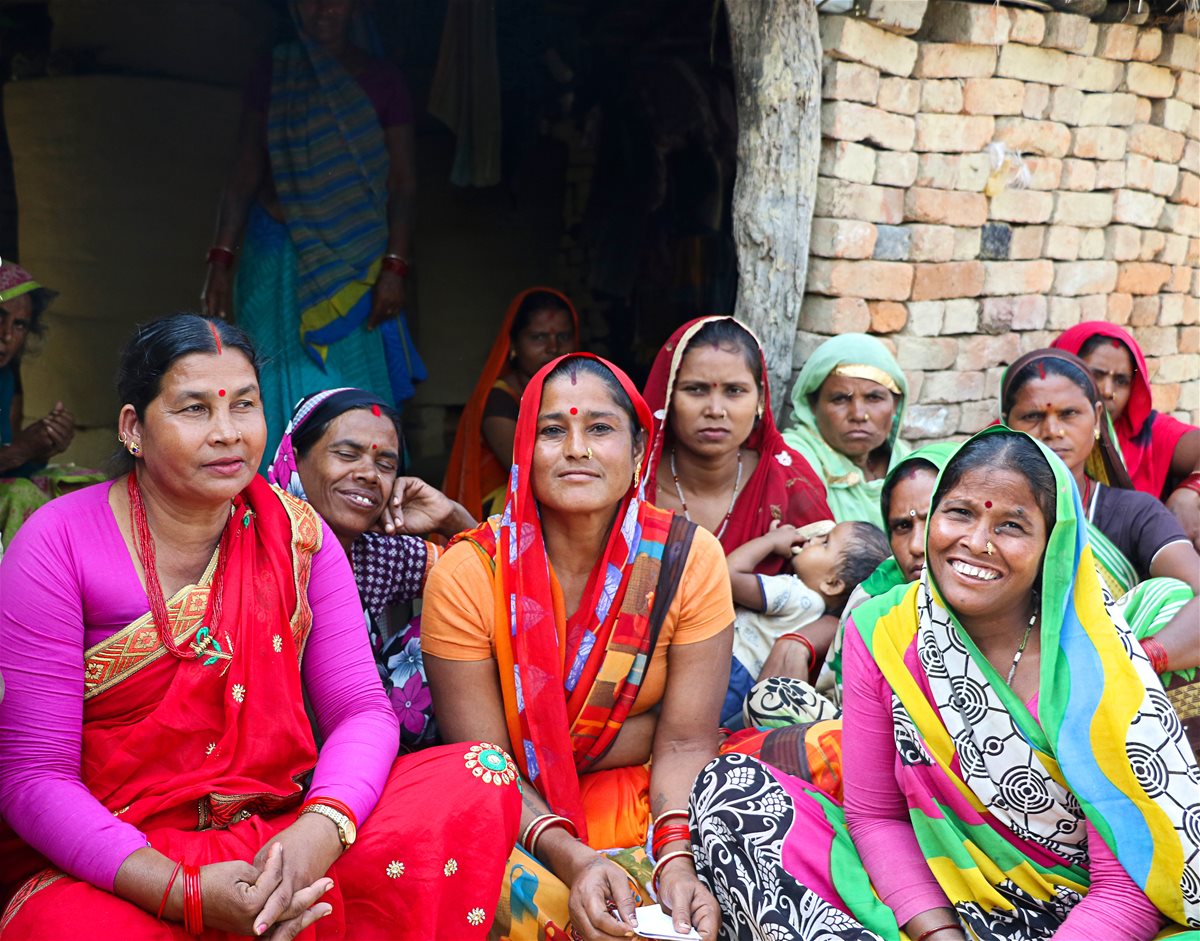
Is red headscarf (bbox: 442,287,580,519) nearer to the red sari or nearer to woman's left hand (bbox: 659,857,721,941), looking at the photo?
the red sari

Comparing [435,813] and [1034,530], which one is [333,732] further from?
[1034,530]

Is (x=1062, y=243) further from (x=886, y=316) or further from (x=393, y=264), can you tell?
(x=393, y=264)

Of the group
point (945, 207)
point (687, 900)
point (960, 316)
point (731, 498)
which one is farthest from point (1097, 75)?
point (687, 900)

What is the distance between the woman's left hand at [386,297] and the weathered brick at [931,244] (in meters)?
2.23

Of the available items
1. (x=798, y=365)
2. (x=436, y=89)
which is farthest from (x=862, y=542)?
(x=436, y=89)

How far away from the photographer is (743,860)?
245 cm

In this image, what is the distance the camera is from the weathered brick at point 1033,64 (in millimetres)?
4984

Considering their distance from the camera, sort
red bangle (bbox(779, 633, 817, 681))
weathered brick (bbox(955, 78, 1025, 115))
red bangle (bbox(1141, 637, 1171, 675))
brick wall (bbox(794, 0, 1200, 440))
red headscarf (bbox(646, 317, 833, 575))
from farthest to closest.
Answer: weathered brick (bbox(955, 78, 1025, 115)) → brick wall (bbox(794, 0, 1200, 440)) → red headscarf (bbox(646, 317, 833, 575)) → red bangle (bbox(779, 633, 817, 681)) → red bangle (bbox(1141, 637, 1171, 675))

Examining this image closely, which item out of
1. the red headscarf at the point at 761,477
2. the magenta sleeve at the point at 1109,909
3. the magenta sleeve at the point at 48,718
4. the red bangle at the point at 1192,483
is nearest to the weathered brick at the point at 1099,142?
the red bangle at the point at 1192,483

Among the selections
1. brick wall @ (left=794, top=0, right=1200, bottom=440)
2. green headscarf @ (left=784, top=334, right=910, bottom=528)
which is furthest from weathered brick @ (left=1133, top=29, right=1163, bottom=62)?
green headscarf @ (left=784, top=334, right=910, bottom=528)

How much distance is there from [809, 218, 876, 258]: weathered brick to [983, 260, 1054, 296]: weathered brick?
729mm

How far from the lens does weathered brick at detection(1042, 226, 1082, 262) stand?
533cm

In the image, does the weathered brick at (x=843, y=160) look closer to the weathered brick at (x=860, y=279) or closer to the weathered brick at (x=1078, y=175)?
the weathered brick at (x=860, y=279)

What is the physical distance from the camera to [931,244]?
4957mm
